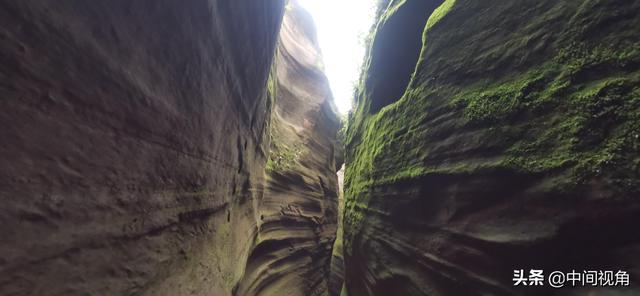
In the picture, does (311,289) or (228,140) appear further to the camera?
(311,289)

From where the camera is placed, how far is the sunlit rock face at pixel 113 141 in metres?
1.32

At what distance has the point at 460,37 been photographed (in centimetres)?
362

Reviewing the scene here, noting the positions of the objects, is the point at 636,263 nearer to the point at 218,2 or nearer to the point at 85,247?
the point at 85,247

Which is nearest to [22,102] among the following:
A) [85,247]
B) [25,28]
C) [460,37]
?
[25,28]

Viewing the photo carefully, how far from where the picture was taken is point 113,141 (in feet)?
6.17

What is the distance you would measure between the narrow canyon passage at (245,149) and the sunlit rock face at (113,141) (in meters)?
0.01

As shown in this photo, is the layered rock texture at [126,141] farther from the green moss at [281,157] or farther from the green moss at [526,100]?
the green moss at [281,157]

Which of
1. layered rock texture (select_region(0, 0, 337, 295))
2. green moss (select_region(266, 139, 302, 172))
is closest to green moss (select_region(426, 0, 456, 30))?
layered rock texture (select_region(0, 0, 337, 295))

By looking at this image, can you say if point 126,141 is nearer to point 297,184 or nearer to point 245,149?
point 245,149

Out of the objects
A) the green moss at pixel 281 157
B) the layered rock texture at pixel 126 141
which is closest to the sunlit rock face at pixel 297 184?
the green moss at pixel 281 157

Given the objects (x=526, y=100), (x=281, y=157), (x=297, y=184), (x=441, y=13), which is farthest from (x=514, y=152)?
(x=297, y=184)

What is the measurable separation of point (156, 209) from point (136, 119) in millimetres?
883

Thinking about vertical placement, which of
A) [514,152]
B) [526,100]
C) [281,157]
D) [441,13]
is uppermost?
[441,13]

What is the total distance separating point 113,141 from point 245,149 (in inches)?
127
